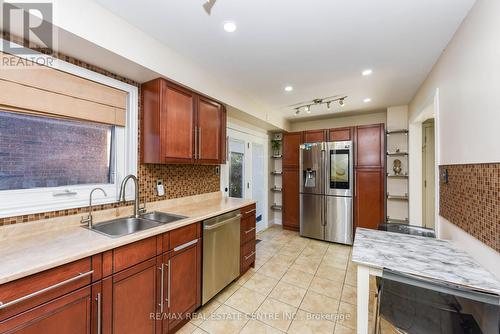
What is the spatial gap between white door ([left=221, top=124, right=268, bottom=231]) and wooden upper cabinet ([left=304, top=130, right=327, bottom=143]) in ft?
3.02

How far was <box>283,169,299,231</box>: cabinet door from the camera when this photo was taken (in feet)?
14.2

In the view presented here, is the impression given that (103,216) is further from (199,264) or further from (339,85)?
(339,85)

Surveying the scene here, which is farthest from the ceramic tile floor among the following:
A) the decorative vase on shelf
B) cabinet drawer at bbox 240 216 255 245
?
the decorative vase on shelf

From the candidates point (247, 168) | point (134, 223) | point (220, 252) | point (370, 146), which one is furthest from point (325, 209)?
point (134, 223)

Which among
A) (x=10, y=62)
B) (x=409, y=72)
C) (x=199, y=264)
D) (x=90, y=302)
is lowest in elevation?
(x=199, y=264)

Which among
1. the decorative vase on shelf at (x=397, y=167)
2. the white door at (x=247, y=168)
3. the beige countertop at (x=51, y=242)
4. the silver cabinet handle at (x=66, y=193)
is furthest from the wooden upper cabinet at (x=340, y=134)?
the silver cabinet handle at (x=66, y=193)

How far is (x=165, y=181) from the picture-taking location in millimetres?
2316

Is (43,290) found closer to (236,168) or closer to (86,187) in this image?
(86,187)

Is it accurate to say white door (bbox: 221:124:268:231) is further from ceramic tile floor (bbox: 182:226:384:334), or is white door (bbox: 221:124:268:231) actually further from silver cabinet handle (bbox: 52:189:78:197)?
silver cabinet handle (bbox: 52:189:78:197)

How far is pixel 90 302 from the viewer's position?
1171 mm

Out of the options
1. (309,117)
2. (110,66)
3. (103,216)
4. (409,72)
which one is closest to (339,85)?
(409,72)

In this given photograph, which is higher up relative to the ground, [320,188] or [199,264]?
[320,188]

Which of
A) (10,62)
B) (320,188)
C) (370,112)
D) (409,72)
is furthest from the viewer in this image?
(370,112)

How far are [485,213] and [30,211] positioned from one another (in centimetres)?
294
